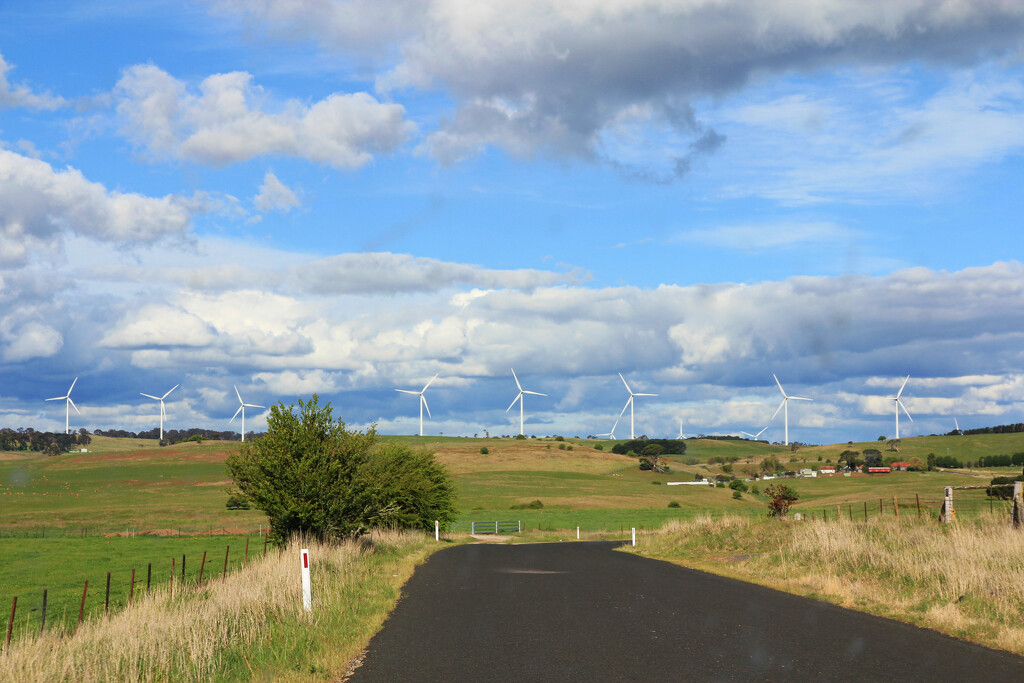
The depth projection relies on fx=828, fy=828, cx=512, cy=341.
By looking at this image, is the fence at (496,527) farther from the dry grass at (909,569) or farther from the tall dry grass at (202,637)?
the tall dry grass at (202,637)

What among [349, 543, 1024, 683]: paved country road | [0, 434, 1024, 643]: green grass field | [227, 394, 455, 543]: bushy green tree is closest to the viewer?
[349, 543, 1024, 683]: paved country road

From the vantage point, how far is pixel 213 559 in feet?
166

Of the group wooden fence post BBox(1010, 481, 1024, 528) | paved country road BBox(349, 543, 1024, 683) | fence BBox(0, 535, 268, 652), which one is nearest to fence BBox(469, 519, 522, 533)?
fence BBox(0, 535, 268, 652)

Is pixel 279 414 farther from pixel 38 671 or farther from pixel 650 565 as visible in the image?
pixel 38 671

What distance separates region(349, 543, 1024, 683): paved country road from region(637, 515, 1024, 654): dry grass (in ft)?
2.86

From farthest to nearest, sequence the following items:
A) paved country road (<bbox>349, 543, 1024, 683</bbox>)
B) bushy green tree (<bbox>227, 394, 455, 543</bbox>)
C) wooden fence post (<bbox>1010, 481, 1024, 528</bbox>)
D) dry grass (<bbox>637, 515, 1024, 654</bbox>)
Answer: bushy green tree (<bbox>227, 394, 455, 543</bbox>)
wooden fence post (<bbox>1010, 481, 1024, 528</bbox>)
dry grass (<bbox>637, 515, 1024, 654</bbox>)
paved country road (<bbox>349, 543, 1024, 683</bbox>)

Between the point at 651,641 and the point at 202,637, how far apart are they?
712cm

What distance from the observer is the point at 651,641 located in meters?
13.6

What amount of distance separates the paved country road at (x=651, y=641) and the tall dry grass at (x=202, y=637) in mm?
1378

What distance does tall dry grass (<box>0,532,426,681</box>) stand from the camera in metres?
10.6

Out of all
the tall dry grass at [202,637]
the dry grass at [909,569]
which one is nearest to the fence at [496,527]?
the dry grass at [909,569]

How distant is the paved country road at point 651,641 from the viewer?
1101 cm

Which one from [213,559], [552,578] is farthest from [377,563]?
[213,559]

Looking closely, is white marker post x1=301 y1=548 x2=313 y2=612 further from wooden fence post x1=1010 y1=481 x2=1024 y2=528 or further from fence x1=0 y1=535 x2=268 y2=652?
wooden fence post x1=1010 y1=481 x2=1024 y2=528
